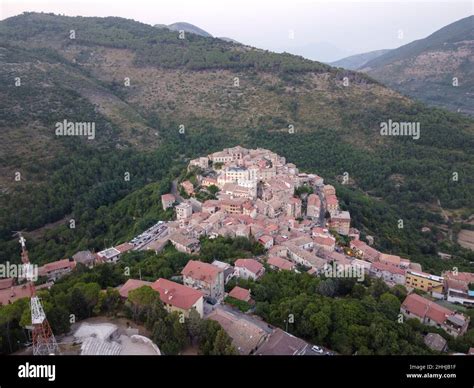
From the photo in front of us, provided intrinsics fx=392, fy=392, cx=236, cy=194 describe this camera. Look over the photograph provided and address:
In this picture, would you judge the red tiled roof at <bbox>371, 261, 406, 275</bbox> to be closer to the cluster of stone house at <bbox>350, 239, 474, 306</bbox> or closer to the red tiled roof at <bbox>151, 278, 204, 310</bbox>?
the cluster of stone house at <bbox>350, 239, 474, 306</bbox>

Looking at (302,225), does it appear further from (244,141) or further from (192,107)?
(192,107)

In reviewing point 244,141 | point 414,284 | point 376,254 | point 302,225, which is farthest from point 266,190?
point 244,141

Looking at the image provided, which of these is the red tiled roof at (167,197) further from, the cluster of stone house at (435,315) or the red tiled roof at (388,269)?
the cluster of stone house at (435,315)

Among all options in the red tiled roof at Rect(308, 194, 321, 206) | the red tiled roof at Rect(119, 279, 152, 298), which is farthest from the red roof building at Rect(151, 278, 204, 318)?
the red tiled roof at Rect(308, 194, 321, 206)

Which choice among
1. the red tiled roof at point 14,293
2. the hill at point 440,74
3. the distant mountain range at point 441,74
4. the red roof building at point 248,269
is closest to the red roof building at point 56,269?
the red tiled roof at point 14,293

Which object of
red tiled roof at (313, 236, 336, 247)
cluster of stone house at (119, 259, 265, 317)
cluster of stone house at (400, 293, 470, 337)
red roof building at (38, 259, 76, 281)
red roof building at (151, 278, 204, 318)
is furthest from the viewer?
red tiled roof at (313, 236, 336, 247)

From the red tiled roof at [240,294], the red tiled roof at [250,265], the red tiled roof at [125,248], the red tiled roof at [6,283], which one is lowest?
the red tiled roof at [6,283]
